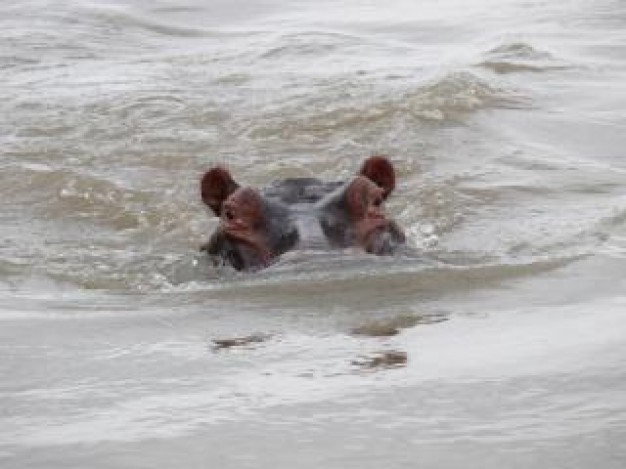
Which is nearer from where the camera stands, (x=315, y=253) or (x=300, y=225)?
(x=315, y=253)

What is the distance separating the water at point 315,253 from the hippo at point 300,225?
0.53 ft

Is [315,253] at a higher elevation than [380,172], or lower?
lower

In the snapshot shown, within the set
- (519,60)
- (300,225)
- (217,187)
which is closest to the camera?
(300,225)

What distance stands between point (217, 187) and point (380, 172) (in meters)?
0.79

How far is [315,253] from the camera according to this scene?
19.7 feet

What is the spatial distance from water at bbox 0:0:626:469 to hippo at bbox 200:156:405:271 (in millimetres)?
163

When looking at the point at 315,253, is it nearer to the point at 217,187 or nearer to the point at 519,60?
the point at 217,187

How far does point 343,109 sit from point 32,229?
3.17 m

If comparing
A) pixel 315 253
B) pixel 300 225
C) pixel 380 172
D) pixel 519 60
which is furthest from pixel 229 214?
pixel 519 60

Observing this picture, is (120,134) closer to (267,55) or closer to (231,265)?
(267,55)

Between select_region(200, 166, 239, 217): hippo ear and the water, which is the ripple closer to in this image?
the water

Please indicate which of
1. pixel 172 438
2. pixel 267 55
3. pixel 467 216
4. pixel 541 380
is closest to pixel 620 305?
pixel 541 380

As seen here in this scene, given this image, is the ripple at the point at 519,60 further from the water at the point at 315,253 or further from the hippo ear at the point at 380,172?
the hippo ear at the point at 380,172

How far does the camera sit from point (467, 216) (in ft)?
28.3
